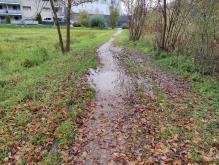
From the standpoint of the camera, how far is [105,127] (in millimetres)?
5863

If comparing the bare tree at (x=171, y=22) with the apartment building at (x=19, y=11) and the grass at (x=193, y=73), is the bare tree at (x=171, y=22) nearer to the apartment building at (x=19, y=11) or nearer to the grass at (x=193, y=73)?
the grass at (x=193, y=73)

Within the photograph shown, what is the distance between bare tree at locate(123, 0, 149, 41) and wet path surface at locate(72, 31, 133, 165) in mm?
15413

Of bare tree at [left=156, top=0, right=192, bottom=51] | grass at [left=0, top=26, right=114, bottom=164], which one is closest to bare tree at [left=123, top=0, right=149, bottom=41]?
bare tree at [left=156, top=0, right=192, bottom=51]

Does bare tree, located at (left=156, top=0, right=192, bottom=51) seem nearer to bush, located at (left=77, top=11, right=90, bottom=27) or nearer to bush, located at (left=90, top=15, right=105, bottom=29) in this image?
bush, located at (left=90, top=15, right=105, bottom=29)

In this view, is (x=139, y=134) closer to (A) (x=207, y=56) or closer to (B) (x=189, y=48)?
(A) (x=207, y=56)

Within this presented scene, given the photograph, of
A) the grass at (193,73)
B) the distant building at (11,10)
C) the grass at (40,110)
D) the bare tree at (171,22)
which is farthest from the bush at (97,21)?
the grass at (40,110)

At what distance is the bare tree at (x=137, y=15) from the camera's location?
2350cm

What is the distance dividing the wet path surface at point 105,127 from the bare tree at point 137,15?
1541 centimetres

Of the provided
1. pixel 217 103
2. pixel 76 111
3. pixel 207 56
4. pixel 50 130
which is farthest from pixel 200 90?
pixel 50 130

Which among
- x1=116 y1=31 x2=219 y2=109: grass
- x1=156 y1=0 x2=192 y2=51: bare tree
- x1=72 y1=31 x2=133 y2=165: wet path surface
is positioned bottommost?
x1=72 y1=31 x2=133 y2=165: wet path surface

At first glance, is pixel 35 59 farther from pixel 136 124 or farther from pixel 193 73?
pixel 136 124

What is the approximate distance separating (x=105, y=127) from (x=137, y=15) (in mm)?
21336

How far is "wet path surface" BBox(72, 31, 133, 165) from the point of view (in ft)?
15.7

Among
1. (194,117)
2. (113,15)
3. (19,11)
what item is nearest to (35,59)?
(194,117)
